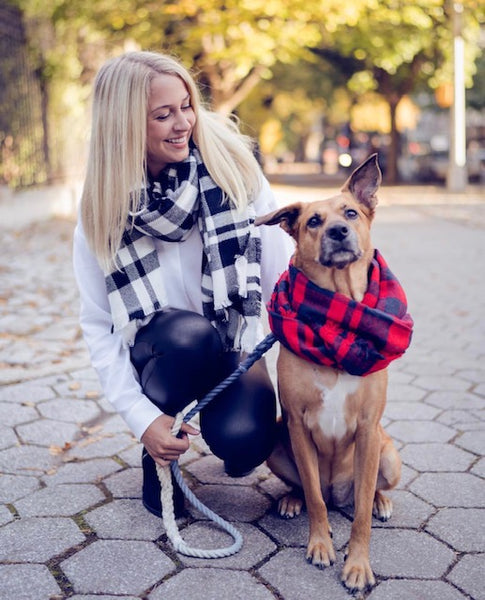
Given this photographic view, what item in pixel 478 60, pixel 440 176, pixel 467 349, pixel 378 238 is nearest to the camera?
pixel 467 349

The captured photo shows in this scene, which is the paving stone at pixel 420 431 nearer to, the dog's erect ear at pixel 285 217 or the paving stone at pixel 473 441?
the paving stone at pixel 473 441

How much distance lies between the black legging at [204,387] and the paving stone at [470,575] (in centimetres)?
84

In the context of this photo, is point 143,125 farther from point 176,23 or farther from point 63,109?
point 176,23

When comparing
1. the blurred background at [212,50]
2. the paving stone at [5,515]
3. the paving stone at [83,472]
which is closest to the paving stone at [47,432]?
the paving stone at [83,472]

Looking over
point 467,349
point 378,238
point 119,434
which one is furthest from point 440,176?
point 119,434

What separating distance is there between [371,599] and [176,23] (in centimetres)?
1602

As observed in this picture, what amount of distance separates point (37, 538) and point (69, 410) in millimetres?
1437

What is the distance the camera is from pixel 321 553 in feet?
8.47

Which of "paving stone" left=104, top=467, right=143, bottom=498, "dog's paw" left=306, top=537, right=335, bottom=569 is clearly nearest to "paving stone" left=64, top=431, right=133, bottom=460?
"paving stone" left=104, top=467, right=143, bottom=498

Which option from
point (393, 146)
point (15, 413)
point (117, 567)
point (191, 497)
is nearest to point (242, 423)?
point (191, 497)

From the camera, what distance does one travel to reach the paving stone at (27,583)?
7.75ft

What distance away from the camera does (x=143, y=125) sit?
2.84 meters

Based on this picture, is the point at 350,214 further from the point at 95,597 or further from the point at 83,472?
the point at 83,472

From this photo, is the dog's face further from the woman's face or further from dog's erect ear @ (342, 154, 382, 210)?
the woman's face
